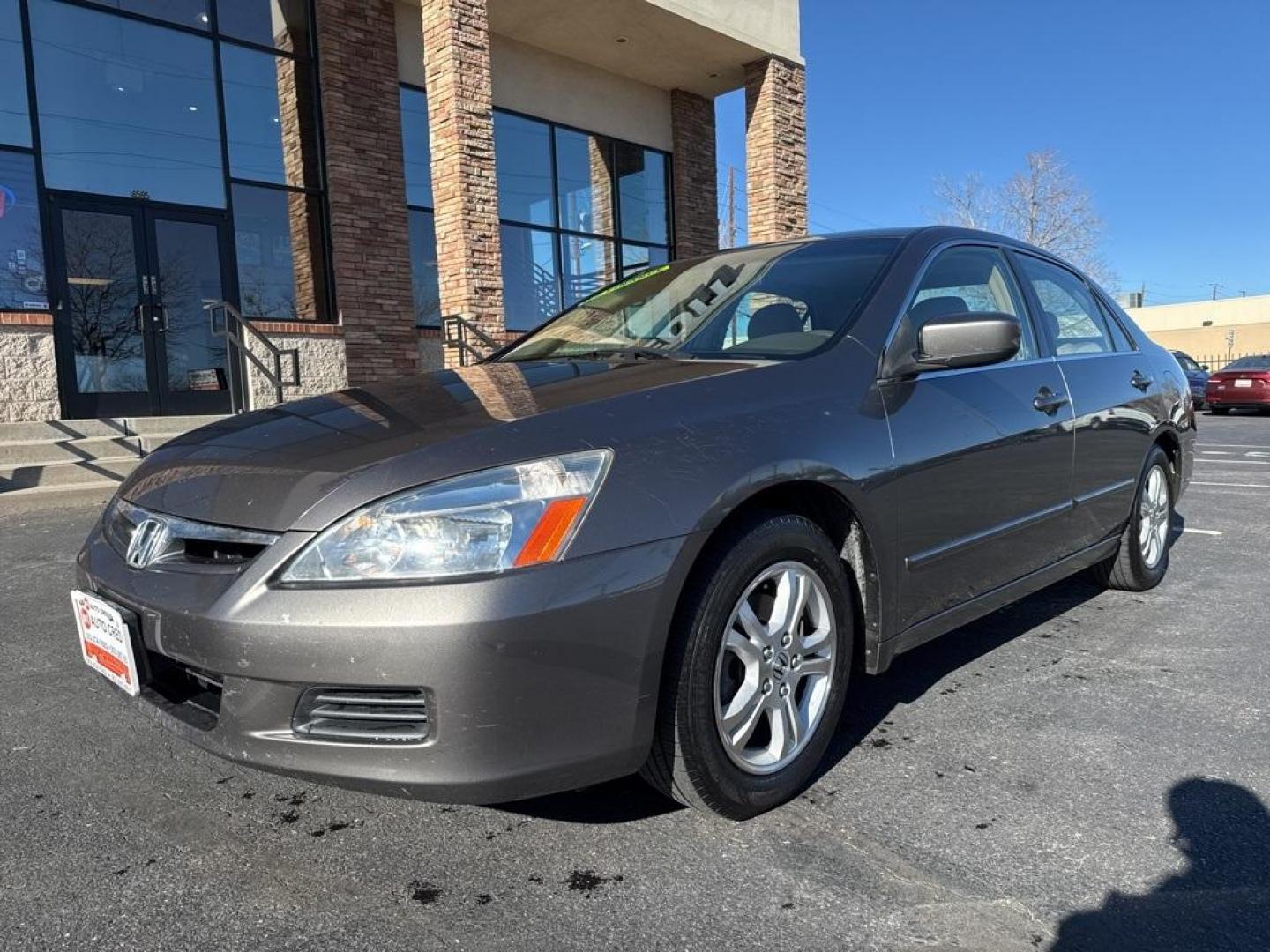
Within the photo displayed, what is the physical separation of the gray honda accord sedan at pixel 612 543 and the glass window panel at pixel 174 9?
920 cm

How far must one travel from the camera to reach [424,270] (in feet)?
38.4

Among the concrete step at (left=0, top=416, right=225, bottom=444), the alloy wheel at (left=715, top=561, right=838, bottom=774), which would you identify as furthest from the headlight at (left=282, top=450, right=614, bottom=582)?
the concrete step at (left=0, top=416, right=225, bottom=444)

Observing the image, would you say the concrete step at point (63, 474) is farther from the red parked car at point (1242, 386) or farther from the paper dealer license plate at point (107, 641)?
the red parked car at point (1242, 386)

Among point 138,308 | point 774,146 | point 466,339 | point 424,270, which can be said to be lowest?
point 466,339

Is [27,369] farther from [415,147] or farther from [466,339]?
[415,147]

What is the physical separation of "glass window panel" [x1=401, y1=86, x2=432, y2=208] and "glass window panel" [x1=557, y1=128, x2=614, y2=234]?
2256 millimetres

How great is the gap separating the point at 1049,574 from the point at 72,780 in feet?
11.1

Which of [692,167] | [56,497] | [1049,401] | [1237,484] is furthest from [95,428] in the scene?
[1237,484]

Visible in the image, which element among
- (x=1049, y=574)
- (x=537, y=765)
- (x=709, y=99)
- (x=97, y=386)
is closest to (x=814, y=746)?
(x=537, y=765)

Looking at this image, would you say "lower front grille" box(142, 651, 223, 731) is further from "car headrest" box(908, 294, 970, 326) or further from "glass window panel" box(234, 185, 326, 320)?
"glass window panel" box(234, 185, 326, 320)

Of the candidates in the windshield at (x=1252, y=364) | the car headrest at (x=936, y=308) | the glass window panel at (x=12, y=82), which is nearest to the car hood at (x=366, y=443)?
the car headrest at (x=936, y=308)

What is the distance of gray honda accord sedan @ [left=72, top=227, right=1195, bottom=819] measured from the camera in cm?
182

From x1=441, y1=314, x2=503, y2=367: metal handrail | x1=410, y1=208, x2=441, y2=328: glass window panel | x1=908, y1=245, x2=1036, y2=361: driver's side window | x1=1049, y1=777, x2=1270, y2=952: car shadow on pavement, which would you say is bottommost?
x1=1049, y1=777, x2=1270, y2=952: car shadow on pavement

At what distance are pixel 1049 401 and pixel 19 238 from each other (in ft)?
31.3
